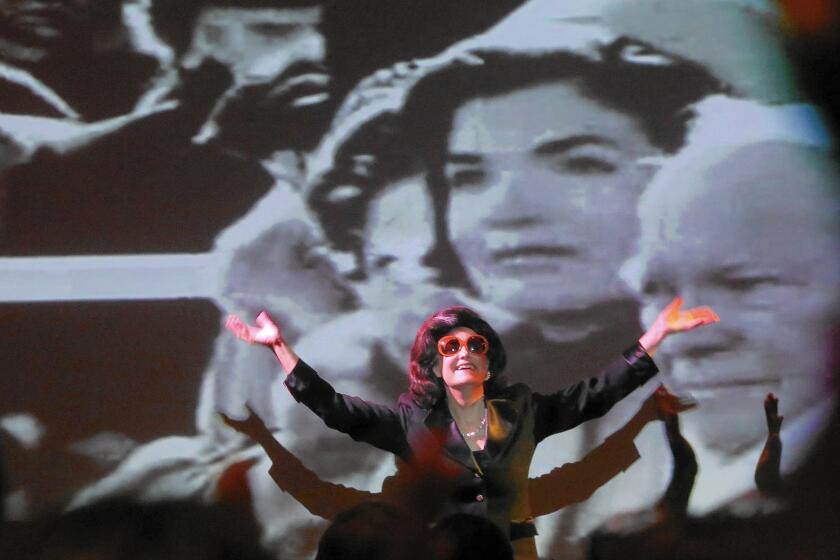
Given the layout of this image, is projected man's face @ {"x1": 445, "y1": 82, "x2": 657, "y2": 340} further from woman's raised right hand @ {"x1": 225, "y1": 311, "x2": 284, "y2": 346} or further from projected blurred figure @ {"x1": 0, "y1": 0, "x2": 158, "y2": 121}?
projected blurred figure @ {"x1": 0, "y1": 0, "x2": 158, "y2": 121}

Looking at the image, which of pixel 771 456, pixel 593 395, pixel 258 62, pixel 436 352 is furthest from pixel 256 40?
pixel 771 456

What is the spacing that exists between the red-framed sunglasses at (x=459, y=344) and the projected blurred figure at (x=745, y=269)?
56 cm

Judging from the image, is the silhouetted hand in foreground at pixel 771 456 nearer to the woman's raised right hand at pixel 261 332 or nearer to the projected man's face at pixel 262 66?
the woman's raised right hand at pixel 261 332

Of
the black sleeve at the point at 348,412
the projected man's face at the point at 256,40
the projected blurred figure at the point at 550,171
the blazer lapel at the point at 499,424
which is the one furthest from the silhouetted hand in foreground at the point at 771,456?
the projected man's face at the point at 256,40

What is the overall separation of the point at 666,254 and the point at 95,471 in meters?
1.72

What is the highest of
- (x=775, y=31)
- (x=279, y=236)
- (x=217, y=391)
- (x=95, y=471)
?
(x=775, y=31)

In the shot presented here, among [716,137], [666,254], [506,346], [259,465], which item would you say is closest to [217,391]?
[259,465]

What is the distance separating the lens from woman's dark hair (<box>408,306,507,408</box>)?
2.39 meters

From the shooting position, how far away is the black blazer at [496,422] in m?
2.27

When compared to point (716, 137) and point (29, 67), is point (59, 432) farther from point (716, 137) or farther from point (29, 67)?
point (716, 137)

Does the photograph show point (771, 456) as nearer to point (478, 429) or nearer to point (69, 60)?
point (478, 429)

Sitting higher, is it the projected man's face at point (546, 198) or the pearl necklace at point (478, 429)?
the projected man's face at point (546, 198)

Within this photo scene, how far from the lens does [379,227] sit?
270 centimetres

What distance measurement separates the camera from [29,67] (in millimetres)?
2809
